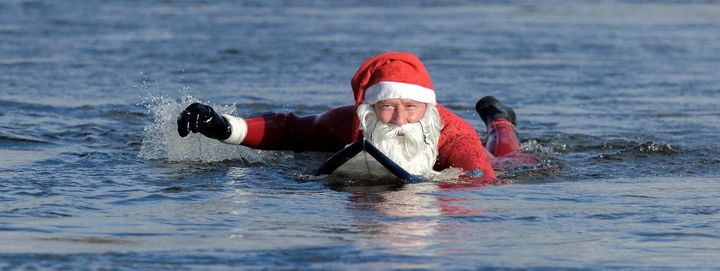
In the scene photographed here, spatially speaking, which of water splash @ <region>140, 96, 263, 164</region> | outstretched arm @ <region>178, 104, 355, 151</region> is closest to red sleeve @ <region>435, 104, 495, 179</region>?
outstretched arm @ <region>178, 104, 355, 151</region>

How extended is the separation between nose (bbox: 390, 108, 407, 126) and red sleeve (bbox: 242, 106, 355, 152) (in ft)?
1.62

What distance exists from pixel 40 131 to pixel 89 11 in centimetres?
1376

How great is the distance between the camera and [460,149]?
8.77m

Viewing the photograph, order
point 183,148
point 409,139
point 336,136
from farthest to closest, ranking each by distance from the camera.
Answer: point 183,148 → point 336,136 → point 409,139

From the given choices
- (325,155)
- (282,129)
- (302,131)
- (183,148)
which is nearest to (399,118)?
(302,131)

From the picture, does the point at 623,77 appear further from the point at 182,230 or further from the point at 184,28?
the point at 182,230

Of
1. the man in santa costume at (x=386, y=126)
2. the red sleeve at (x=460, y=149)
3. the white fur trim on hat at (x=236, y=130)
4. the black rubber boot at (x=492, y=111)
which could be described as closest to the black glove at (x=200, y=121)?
the man in santa costume at (x=386, y=126)

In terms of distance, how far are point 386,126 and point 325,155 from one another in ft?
4.67

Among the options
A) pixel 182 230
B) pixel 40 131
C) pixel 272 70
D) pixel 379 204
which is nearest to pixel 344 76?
pixel 272 70

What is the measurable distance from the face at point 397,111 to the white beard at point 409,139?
0.09 ft

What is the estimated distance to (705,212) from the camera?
24.8 feet

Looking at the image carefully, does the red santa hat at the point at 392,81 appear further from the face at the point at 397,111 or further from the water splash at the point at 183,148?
the water splash at the point at 183,148

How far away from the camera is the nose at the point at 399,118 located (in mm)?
8555

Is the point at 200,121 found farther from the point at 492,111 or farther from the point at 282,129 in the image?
the point at 492,111
